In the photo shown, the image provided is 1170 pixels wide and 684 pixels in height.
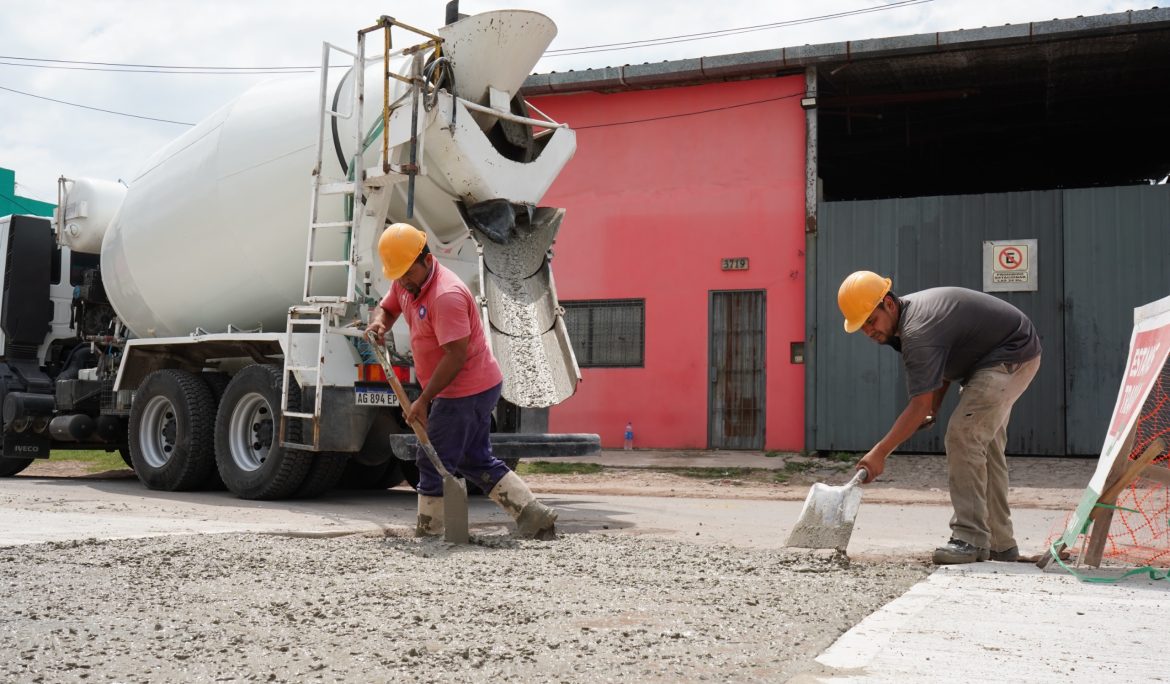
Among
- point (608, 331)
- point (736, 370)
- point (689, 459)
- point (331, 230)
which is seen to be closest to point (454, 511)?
point (331, 230)

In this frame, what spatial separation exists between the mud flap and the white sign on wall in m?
7.49

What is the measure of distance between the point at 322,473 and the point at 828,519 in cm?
502

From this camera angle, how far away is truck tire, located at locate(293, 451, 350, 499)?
360 inches

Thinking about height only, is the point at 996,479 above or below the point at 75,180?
below

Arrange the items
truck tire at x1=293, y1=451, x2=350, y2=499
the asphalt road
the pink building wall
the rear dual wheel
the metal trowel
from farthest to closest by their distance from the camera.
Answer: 1. the pink building wall
2. truck tire at x1=293, y1=451, x2=350, y2=499
3. the rear dual wheel
4. the asphalt road
5. the metal trowel

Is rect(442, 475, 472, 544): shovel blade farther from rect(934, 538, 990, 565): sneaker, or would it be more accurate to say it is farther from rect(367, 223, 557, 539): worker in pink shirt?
rect(934, 538, 990, 565): sneaker

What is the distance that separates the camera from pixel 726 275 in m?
15.6

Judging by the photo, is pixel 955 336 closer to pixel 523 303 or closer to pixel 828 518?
pixel 828 518

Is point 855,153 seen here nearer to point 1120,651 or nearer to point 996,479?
point 996,479

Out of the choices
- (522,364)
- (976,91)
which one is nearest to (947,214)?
(976,91)

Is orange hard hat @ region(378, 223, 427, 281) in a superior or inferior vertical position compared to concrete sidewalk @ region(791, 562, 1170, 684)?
superior

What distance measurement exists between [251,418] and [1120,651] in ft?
25.0

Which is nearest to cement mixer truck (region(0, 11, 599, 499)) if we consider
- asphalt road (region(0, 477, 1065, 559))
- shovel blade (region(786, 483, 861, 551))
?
asphalt road (region(0, 477, 1065, 559))

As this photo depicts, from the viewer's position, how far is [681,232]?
15867mm
